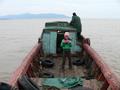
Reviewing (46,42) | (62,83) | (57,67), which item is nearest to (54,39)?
(46,42)

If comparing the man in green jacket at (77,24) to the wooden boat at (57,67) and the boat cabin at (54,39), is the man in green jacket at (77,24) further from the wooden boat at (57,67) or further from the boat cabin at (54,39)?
the boat cabin at (54,39)

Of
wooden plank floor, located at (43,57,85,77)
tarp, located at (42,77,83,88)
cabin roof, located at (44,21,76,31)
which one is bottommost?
wooden plank floor, located at (43,57,85,77)

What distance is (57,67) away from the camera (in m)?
14.2

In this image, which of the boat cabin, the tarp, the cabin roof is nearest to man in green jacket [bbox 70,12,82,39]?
the cabin roof

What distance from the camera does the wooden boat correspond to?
880 cm

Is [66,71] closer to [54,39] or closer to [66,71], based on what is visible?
[66,71]

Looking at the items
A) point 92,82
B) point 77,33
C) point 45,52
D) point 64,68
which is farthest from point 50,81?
point 77,33

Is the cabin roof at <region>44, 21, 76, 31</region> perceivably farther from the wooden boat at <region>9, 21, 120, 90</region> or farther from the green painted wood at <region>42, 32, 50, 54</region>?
the green painted wood at <region>42, 32, 50, 54</region>

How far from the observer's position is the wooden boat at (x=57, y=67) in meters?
8.80

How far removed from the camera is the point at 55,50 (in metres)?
16.7

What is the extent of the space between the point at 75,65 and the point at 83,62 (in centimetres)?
50

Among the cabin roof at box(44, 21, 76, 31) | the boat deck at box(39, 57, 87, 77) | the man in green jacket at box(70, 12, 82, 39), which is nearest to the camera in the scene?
the boat deck at box(39, 57, 87, 77)

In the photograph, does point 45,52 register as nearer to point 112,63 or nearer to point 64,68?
point 64,68

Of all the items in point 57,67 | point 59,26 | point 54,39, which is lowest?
point 57,67
